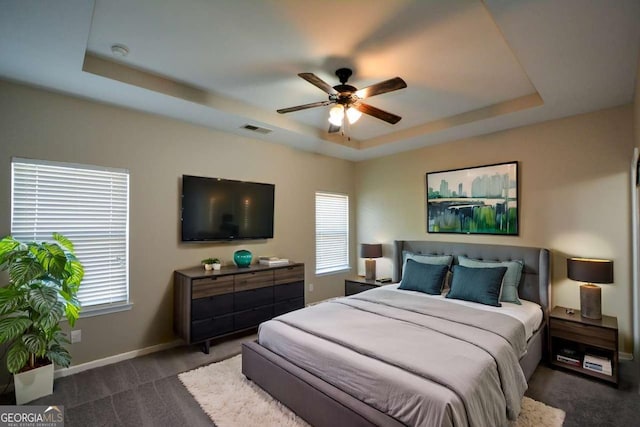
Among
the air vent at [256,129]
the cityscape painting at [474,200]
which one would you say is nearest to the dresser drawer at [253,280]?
the air vent at [256,129]

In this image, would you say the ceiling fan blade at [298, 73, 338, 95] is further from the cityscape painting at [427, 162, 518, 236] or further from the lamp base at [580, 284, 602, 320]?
the lamp base at [580, 284, 602, 320]

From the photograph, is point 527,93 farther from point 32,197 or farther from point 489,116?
point 32,197

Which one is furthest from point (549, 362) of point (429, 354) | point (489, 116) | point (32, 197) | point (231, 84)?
point (32, 197)

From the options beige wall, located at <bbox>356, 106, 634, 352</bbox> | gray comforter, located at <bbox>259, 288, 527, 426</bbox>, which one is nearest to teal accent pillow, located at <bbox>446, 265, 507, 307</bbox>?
gray comforter, located at <bbox>259, 288, 527, 426</bbox>

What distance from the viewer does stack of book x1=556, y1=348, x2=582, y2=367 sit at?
296cm

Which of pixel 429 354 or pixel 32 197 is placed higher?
pixel 32 197

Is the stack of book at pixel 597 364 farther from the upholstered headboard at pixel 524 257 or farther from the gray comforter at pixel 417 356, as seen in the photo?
the gray comforter at pixel 417 356

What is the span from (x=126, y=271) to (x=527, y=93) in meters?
4.79

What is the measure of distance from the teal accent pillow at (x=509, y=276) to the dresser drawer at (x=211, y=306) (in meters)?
3.05

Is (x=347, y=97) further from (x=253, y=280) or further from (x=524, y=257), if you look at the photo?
(x=524, y=257)

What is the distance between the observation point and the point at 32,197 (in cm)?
278

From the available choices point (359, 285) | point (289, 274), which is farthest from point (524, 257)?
point (289, 274)

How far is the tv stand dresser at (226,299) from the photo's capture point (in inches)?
130

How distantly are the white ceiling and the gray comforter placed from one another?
2.20 meters
